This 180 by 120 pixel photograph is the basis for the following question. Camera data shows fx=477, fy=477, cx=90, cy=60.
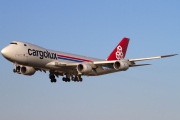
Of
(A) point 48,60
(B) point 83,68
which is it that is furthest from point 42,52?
(B) point 83,68

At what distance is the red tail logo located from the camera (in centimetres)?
8781

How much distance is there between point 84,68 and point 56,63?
172 inches

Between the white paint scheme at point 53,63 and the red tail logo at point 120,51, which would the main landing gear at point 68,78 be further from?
the red tail logo at point 120,51

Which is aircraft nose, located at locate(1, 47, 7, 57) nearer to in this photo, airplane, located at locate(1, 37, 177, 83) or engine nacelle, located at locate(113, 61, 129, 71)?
airplane, located at locate(1, 37, 177, 83)

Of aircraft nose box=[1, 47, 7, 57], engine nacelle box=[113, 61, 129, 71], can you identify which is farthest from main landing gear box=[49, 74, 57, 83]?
aircraft nose box=[1, 47, 7, 57]

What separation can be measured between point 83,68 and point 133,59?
7.97 m

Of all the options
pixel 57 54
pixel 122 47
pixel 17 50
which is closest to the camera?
pixel 17 50

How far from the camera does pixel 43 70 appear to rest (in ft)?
251

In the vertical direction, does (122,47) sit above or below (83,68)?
above

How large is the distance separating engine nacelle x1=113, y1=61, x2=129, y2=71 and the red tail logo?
1313cm

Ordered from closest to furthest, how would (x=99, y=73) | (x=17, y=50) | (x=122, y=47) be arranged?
(x=17, y=50) → (x=99, y=73) → (x=122, y=47)

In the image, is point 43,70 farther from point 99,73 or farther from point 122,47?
point 122,47

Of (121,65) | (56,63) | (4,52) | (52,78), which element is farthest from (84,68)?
(4,52)

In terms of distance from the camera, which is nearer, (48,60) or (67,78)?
(48,60)
